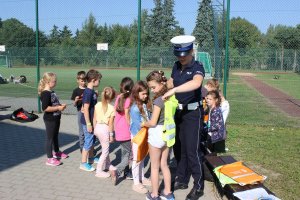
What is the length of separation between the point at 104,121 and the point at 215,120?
2.12m

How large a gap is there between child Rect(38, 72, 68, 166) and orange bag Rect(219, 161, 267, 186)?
271 centimetres

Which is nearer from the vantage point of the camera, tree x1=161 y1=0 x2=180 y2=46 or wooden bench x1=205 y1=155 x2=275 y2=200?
wooden bench x1=205 y1=155 x2=275 y2=200

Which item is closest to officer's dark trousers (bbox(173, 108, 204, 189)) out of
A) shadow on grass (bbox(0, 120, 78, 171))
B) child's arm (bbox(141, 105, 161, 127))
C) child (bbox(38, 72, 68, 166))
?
child's arm (bbox(141, 105, 161, 127))

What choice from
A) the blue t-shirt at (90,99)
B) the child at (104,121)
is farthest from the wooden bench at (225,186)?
the blue t-shirt at (90,99)

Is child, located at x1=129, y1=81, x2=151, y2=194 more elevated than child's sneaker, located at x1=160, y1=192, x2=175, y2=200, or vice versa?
child, located at x1=129, y1=81, x2=151, y2=194

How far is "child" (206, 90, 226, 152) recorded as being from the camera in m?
6.43

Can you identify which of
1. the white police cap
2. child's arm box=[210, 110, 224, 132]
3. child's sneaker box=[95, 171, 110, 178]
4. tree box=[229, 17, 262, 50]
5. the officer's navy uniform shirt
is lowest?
child's sneaker box=[95, 171, 110, 178]

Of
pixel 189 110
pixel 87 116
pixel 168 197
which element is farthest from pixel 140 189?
pixel 87 116

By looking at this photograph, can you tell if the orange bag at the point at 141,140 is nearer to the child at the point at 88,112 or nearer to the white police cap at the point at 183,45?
the white police cap at the point at 183,45

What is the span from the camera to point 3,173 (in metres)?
5.54

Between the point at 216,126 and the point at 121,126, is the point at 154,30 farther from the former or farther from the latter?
the point at 121,126

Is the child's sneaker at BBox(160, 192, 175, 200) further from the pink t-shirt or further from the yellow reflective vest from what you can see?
the pink t-shirt

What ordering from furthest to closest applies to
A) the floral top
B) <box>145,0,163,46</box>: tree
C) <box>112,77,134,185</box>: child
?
1. <box>145,0,163,46</box>: tree
2. the floral top
3. <box>112,77,134,185</box>: child

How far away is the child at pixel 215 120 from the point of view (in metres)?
6.43
